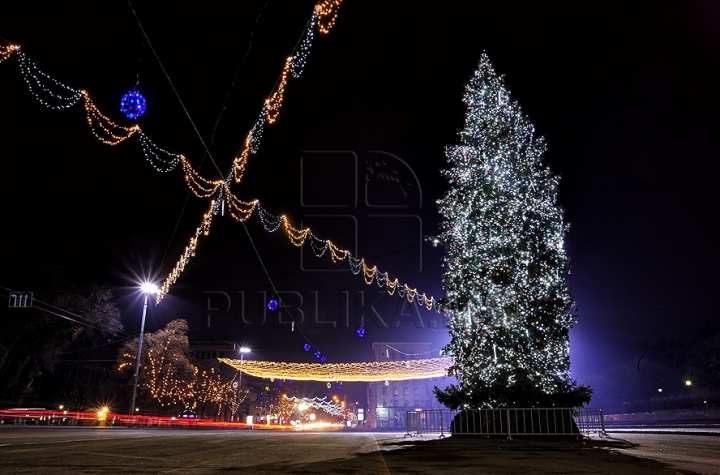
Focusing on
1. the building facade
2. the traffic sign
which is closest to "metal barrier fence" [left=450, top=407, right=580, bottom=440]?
the traffic sign

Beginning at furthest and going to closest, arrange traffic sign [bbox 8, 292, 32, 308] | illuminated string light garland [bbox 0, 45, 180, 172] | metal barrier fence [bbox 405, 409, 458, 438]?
traffic sign [bbox 8, 292, 32, 308] < metal barrier fence [bbox 405, 409, 458, 438] < illuminated string light garland [bbox 0, 45, 180, 172]

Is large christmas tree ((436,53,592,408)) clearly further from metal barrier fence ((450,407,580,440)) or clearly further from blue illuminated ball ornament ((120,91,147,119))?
blue illuminated ball ornament ((120,91,147,119))

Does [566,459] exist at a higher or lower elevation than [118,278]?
lower

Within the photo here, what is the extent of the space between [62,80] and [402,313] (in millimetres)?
27319

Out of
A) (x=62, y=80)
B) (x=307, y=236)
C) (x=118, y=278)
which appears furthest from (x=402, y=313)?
(x=62, y=80)

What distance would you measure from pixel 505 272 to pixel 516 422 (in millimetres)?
4206

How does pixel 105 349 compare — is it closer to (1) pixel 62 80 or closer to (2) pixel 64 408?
(2) pixel 64 408

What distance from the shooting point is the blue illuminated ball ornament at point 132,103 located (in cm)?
1138

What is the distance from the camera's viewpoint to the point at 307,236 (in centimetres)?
2148

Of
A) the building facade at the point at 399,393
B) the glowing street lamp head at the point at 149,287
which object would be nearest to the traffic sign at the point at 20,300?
the glowing street lamp head at the point at 149,287

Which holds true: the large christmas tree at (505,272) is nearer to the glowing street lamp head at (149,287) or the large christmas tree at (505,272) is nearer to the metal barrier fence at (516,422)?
the metal barrier fence at (516,422)

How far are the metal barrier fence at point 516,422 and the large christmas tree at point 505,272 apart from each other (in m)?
0.35

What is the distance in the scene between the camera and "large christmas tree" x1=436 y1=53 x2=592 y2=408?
610 inches

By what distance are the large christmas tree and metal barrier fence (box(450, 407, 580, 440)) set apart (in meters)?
0.35
